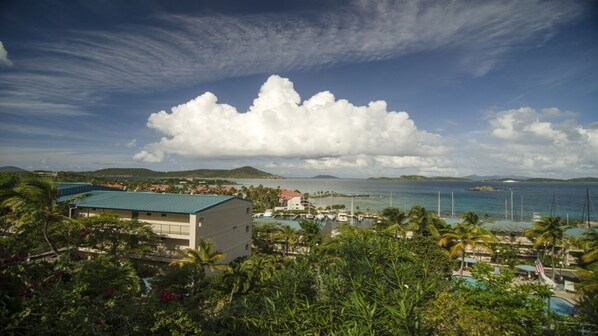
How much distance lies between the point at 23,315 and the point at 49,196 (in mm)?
17228

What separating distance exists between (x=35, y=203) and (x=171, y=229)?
833 centimetres

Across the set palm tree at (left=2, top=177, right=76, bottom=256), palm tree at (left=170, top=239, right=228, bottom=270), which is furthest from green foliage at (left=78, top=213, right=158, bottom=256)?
palm tree at (left=170, top=239, right=228, bottom=270)

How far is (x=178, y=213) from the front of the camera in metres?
21.8

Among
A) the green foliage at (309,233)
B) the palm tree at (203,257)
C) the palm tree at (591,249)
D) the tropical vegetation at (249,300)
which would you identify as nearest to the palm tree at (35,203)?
the tropical vegetation at (249,300)

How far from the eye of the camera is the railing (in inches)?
875

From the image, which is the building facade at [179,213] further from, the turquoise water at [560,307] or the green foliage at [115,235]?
the turquoise water at [560,307]

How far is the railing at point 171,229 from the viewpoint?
72.9 feet

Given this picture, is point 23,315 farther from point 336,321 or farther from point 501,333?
point 501,333

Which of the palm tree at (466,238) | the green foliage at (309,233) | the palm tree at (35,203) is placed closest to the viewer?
the palm tree at (35,203)

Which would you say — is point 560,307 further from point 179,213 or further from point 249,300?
point 179,213

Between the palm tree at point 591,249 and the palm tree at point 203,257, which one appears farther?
the palm tree at point 591,249

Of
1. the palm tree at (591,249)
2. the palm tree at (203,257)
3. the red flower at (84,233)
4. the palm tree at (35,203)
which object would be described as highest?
the palm tree at (35,203)

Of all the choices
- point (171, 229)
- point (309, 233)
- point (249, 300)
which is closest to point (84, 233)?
point (171, 229)

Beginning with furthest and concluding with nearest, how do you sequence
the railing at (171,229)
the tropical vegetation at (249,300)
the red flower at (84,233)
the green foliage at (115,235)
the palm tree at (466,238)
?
1. the palm tree at (466,238)
2. the railing at (171,229)
3. the green foliage at (115,235)
4. the red flower at (84,233)
5. the tropical vegetation at (249,300)
